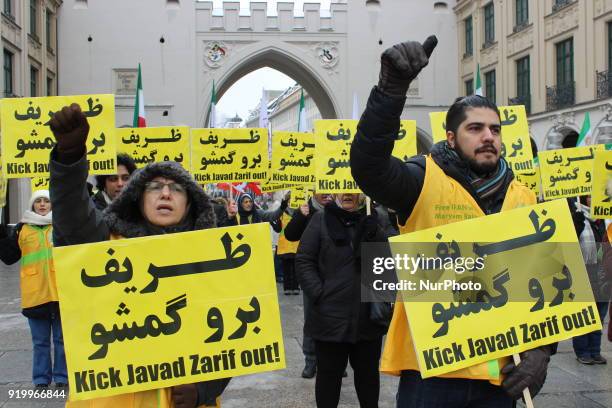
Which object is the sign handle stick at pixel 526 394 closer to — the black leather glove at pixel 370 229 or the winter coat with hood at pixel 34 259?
the black leather glove at pixel 370 229

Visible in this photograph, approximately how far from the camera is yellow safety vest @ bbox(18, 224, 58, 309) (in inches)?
210

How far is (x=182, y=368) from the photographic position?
7.40ft

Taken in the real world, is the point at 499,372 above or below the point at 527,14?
below

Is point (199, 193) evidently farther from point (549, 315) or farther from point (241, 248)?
point (549, 315)

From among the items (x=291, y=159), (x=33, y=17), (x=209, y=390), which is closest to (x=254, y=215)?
(x=291, y=159)

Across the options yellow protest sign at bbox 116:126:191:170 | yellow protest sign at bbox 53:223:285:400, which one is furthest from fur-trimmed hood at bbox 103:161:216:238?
yellow protest sign at bbox 116:126:191:170

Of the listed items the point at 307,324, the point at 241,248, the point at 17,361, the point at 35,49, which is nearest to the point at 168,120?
the point at 35,49

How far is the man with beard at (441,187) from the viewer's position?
2129mm

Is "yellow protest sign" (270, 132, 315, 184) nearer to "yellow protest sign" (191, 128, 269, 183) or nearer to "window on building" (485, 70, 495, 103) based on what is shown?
"yellow protest sign" (191, 128, 269, 183)

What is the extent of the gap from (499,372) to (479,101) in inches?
41.3

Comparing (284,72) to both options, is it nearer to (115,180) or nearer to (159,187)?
(115,180)

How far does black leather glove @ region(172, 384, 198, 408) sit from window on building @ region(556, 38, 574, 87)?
20.8 metres

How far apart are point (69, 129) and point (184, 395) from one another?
104cm

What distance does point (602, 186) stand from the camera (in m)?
6.14
